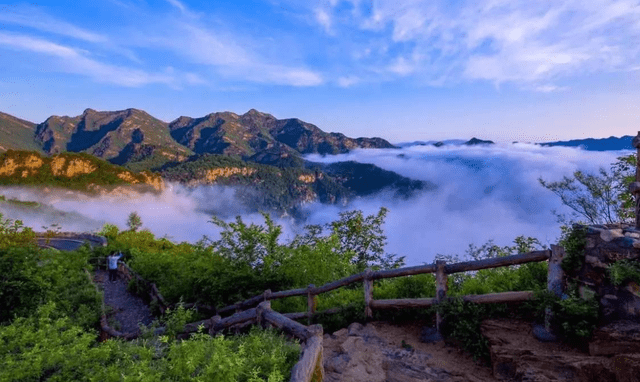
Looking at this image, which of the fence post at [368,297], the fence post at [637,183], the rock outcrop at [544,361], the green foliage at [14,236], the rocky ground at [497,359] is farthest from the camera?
the green foliage at [14,236]

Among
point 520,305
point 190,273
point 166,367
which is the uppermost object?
point 166,367

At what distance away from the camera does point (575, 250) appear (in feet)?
17.9

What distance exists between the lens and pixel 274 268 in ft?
29.4

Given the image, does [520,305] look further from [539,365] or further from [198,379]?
[198,379]

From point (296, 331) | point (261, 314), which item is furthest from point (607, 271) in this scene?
point (261, 314)

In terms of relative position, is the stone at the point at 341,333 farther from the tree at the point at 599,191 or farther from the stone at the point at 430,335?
the tree at the point at 599,191

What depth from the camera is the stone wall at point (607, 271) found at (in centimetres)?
490

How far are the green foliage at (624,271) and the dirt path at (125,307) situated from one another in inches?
447

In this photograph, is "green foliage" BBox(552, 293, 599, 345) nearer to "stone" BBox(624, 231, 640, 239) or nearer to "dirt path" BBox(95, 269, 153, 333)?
"stone" BBox(624, 231, 640, 239)

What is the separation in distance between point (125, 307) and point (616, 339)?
15045mm

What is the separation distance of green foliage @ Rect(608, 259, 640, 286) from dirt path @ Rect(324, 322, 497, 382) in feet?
6.73

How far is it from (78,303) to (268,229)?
5529 millimetres

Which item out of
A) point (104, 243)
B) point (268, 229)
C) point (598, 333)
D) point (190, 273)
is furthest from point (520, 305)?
Answer: point (104, 243)

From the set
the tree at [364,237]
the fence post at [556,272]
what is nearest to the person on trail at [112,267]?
the tree at [364,237]
